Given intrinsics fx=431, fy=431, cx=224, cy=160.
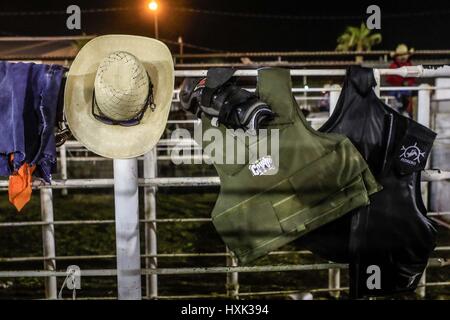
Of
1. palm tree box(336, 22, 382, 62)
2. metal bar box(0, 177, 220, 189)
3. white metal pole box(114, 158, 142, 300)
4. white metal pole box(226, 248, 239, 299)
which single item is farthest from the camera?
palm tree box(336, 22, 382, 62)

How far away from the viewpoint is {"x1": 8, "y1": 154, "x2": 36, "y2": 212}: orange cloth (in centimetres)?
203

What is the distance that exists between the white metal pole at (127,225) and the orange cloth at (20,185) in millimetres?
405

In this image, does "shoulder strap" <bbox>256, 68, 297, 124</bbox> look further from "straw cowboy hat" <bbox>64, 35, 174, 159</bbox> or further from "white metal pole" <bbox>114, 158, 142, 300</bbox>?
"white metal pole" <bbox>114, 158, 142, 300</bbox>

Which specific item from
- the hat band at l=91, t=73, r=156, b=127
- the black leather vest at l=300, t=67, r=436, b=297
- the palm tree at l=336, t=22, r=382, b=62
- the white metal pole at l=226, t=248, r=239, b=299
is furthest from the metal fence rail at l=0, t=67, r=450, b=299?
the palm tree at l=336, t=22, r=382, b=62

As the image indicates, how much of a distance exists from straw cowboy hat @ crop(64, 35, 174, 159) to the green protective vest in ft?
0.86

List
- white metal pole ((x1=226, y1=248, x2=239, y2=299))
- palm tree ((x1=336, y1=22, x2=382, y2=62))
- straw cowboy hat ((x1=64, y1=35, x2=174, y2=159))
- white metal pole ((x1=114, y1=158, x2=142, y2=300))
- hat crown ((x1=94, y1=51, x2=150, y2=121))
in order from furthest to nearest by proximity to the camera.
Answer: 1. palm tree ((x1=336, y1=22, x2=382, y2=62))
2. white metal pole ((x1=226, y1=248, x2=239, y2=299))
3. white metal pole ((x1=114, y1=158, x2=142, y2=300))
4. straw cowboy hat ((x1=64, y1=35, x2=174, y2=159))
5. hat crown ((x1=94, y1=51, x2=150, y2=121))

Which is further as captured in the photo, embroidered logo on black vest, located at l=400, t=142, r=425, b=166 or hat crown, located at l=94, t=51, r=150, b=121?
embroidered logo on black vest, located at l=400, t=142, r=425, b=166

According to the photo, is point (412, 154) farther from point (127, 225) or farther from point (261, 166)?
point (127, 225)

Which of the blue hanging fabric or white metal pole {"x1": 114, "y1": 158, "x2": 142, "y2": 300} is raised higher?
the blue hanging fabric

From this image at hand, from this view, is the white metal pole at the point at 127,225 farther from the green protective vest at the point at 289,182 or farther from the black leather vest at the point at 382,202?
the black leather vest at the point at 382,202
